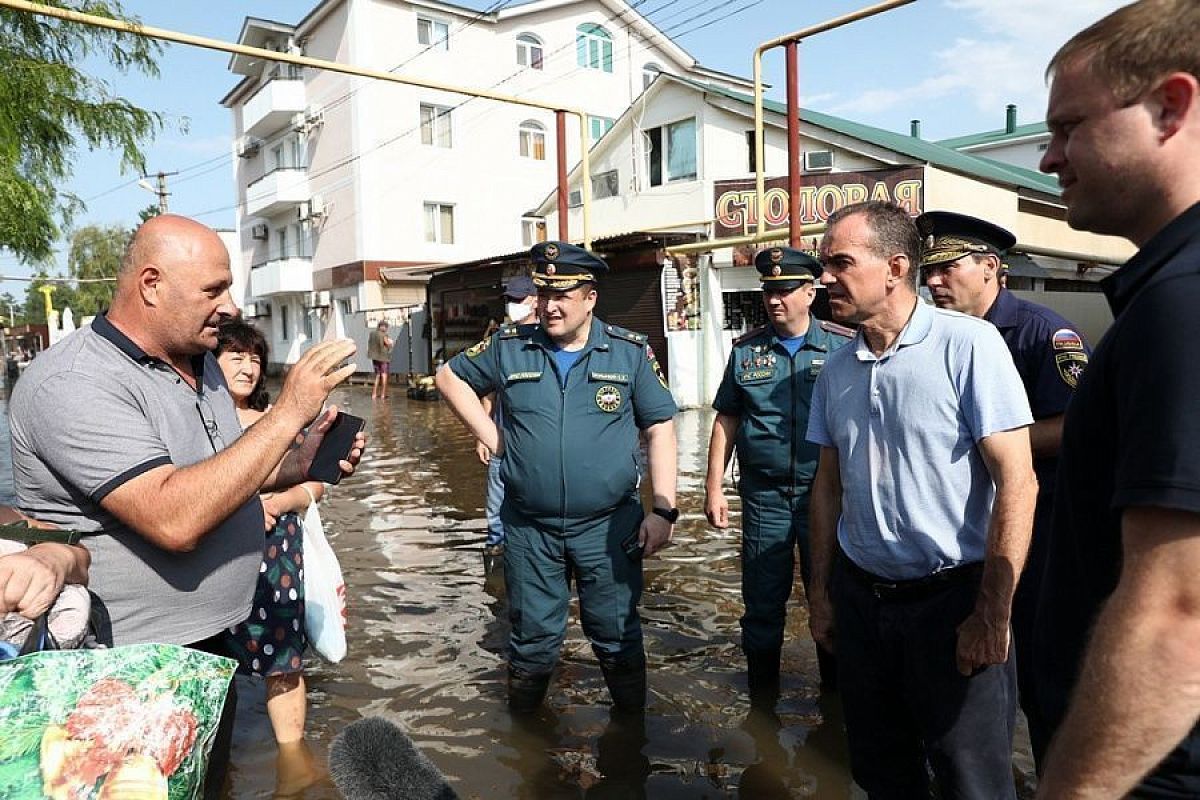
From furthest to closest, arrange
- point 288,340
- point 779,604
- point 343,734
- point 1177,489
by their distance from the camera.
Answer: point 288,340 → point 779,604 → point 343,734 → point 1177,489

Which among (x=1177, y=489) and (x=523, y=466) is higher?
(x=1177, y=489)

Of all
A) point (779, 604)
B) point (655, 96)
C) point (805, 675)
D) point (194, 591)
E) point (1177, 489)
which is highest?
point (655, 96)

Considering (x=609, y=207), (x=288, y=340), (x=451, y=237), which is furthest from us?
(x=288, y=340)

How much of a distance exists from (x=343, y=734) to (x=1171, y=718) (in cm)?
159

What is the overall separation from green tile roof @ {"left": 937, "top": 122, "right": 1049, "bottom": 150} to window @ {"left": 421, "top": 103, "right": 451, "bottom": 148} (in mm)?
21131

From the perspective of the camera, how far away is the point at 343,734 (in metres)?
1.85

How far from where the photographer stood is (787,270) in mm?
4188

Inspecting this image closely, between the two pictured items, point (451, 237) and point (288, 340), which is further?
point (288, 340)

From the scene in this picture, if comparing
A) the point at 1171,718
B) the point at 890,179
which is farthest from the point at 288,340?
the point at 1171,718

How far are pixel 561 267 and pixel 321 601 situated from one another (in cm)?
182

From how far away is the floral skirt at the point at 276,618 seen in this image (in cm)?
322

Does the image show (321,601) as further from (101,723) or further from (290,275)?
(290,275)

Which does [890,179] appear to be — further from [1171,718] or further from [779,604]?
[1171,718]

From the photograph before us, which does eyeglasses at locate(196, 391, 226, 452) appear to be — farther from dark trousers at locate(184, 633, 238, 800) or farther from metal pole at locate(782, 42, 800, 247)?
metal pole at locate(782, 42, 800, 247)
